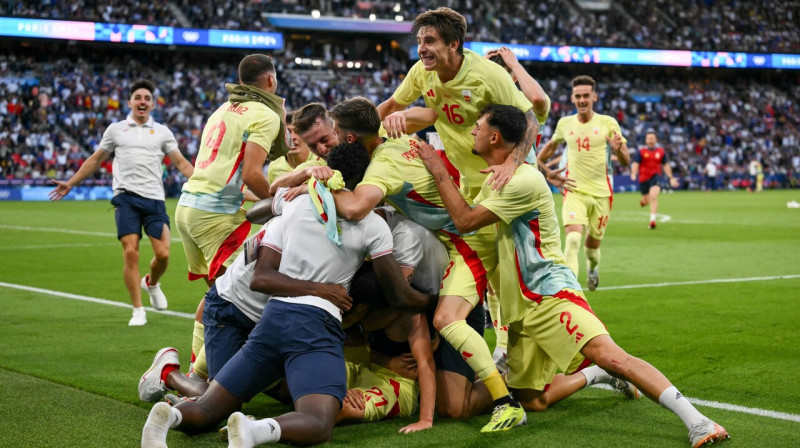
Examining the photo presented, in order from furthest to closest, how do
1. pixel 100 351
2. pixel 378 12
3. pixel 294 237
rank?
pixel 378 12 → pixel 100 351 → pixel 294 237

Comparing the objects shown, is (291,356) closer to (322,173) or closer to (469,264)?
(322,173)

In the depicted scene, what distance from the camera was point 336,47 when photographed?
1996 inches

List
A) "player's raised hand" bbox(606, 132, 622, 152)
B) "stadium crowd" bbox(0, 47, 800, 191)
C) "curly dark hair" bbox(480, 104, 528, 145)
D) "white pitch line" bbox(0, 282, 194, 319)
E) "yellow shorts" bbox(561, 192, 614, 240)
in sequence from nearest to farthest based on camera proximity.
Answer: "curly dark hair" bbox(480, 104, 528, 145), "white pitch line" bbox(0, 282, 194, 319), "player's raised hand" bbox(606, 132, 622, 152), "yellow shorts" bbox(561, 192, 614, 240), "stadium crowd" bbox(0, 47, 800, 191)

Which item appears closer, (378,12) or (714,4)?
(378,12)

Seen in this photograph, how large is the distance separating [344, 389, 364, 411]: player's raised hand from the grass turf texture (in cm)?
14

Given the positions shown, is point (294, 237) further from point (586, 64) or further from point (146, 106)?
point (586, 64)

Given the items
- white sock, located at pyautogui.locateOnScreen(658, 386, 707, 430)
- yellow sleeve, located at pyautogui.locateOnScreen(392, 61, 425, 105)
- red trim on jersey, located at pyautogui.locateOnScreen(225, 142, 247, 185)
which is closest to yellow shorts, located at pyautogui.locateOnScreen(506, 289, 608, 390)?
white sock, located at pyautogui.locateOnScreen(658, 386, 707, 430)

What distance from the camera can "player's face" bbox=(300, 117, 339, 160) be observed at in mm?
6449

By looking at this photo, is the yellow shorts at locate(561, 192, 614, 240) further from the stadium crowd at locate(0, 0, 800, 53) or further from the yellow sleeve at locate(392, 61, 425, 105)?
the stadium crowd at locate(0, 0, 800, 53)

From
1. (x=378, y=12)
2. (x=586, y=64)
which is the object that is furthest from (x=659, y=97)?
(x=378, y=12)

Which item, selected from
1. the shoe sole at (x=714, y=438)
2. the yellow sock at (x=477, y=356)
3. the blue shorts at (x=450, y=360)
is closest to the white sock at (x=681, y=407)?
the shoe sole at (x=714, y=438)

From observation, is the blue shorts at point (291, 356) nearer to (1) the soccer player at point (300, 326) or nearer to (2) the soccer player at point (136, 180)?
(1) the soccer player at point (300, 326)

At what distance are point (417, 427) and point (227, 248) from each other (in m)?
2.75

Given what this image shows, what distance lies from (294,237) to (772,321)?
5980 millimetres
